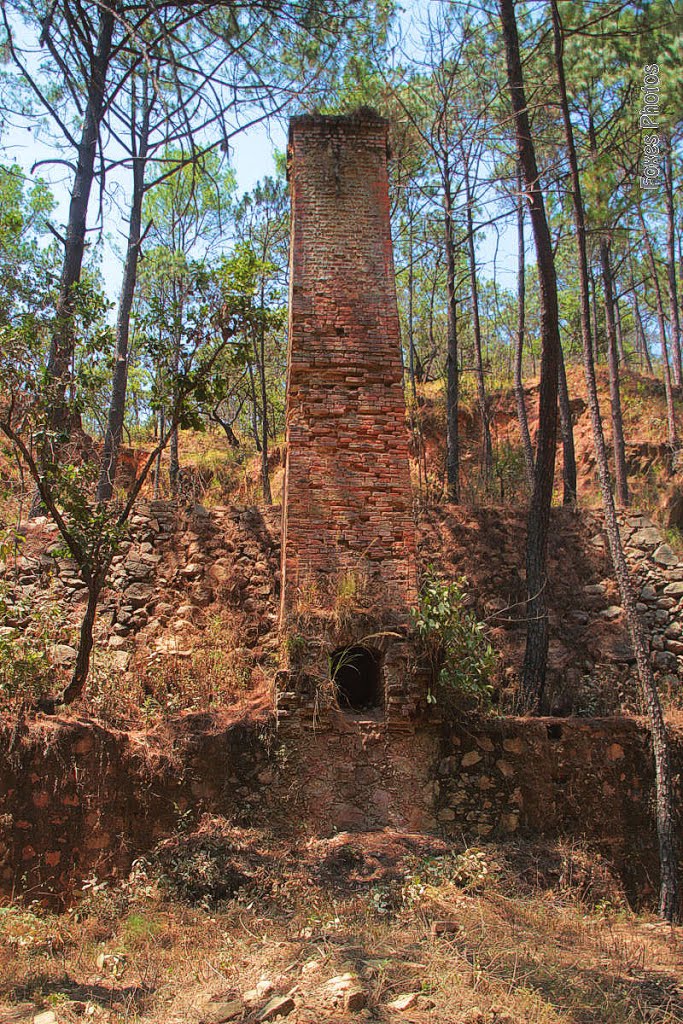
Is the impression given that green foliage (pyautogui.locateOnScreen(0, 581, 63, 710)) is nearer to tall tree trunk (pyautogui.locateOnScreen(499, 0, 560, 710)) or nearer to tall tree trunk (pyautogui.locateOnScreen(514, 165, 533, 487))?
tall tree trunk (pyautogui.locateOnScreen(499, 0, 560, 710))

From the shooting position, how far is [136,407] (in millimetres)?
19531

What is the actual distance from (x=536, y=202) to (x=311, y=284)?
2985 mm

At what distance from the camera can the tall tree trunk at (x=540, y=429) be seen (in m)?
9.03

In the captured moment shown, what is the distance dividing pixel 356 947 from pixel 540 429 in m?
5.97

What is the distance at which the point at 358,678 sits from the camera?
886 centimetres

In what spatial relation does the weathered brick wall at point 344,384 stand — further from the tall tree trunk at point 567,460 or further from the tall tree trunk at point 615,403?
the tall tree trunk at point 615,403

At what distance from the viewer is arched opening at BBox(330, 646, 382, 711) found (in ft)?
27.2

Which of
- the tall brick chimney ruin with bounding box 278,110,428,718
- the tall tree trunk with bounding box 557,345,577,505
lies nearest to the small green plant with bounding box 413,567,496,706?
the tall brick chimney ruin with bounding box 278,110,428,718

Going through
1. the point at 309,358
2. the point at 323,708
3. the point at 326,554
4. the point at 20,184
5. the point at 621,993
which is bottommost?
the point at 621,993

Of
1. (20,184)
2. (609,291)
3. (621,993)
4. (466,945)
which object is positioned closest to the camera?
(621,993)

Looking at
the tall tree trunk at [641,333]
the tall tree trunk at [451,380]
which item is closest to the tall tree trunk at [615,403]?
the tall tree trunk at [451,380]

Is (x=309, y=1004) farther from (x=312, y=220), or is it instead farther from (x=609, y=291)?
(x=609, y=291)

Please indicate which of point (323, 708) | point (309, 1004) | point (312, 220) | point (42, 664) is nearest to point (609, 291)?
point (312, 220)

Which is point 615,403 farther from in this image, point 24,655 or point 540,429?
point 24,655
